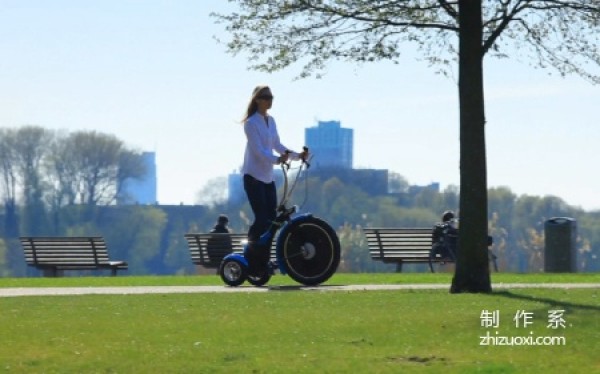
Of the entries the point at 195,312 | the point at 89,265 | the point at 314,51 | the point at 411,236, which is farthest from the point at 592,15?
the point at 89,265

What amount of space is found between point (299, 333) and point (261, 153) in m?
5.32

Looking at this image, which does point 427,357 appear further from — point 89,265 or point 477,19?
point 89,265

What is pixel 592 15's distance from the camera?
58.1 feet

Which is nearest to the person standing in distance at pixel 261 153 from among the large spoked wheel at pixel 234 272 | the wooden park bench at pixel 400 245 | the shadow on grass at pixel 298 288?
the shadow on grass at pixel 298 288

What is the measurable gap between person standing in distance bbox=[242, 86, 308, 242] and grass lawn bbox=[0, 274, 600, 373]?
1.58 m

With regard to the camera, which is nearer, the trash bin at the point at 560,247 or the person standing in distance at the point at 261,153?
the person standing in distance at the point at 261,153

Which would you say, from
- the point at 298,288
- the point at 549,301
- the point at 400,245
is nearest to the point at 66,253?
the point at 400,245

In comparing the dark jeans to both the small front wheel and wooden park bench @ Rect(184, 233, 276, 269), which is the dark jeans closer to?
the small front wheel

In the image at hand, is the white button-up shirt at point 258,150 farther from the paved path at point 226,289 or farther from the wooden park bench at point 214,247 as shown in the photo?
the wooden park bench at point 214,247

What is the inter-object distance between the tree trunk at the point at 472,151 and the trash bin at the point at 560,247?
12.3 meters

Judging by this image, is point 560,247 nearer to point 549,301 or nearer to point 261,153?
point 261,153

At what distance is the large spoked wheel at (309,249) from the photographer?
1758cm

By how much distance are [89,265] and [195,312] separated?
18.9 metres

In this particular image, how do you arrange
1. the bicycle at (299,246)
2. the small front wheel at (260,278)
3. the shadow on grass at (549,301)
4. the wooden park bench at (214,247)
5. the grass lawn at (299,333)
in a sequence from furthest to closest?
the wooden park bench at (214,247) → the small front wheel at (260,278) → the bicycle at (299,246) → the shadow on grass at (549,301) → the grass lawn at (299,333)
